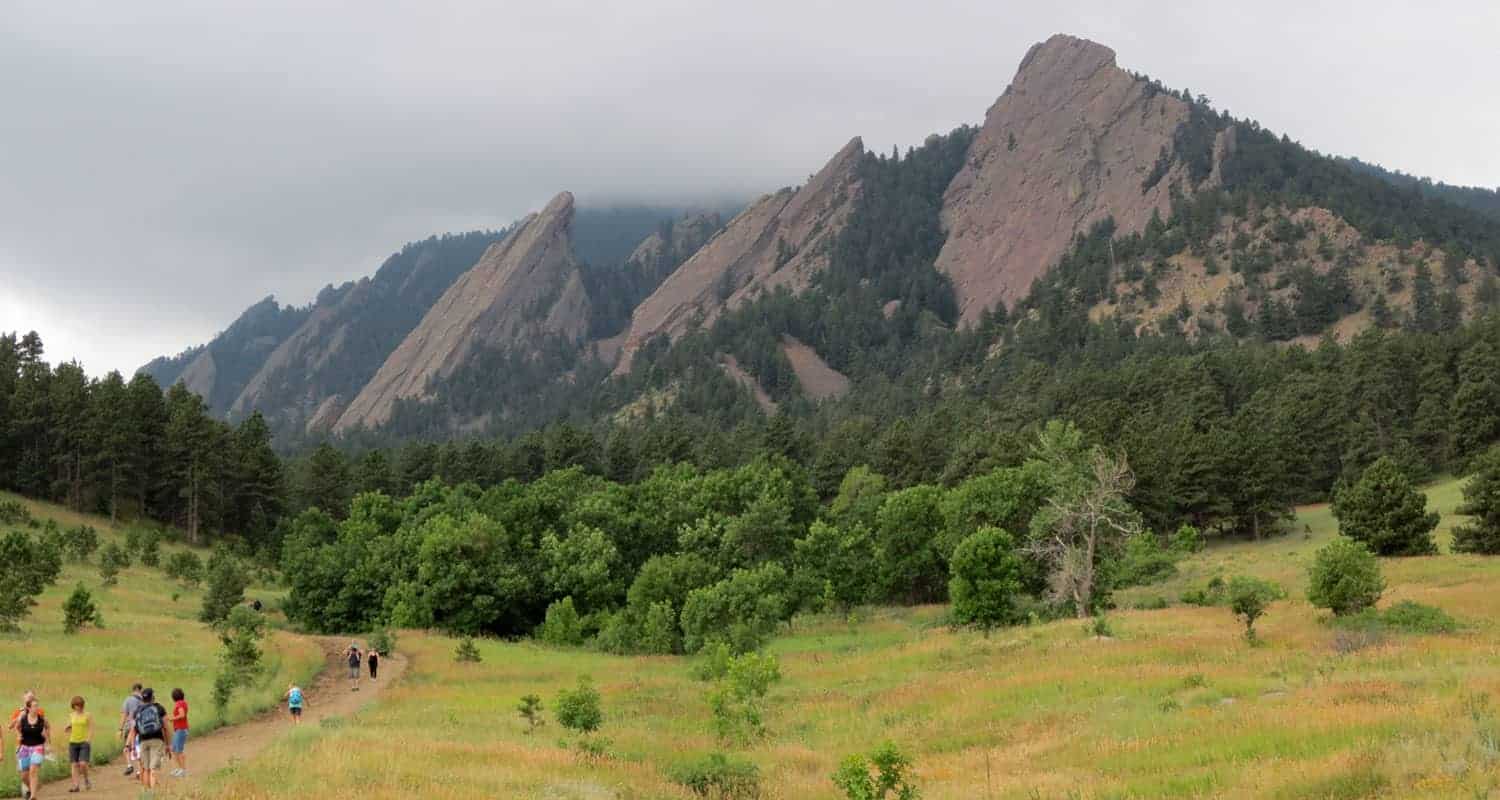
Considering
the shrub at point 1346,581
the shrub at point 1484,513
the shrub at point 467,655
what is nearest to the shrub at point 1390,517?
the shrub at point 1484,513

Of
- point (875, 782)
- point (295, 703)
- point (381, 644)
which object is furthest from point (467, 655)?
point (875, 782)

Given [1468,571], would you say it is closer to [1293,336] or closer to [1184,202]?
[1293,336]

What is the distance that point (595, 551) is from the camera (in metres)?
60.1

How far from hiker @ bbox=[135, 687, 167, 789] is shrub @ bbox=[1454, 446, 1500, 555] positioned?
56.8m

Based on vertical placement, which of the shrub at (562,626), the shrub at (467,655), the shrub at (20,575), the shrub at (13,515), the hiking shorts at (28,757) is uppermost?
the shrub at (13,515)

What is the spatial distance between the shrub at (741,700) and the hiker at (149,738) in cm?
1276

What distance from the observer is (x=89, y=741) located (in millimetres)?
17203

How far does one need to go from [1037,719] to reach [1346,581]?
578 inches

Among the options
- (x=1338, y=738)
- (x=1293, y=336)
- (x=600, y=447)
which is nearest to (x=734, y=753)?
(x=1338, y=738)

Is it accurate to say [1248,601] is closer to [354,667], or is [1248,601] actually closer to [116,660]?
[354,667]

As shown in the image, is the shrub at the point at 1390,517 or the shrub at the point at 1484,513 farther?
the shrub at the point at 1390,517

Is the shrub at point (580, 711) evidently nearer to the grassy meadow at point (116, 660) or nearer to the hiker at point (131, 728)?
the hiker at point (131, 728)

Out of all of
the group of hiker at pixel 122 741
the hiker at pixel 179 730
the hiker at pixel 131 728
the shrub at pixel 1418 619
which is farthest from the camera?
the shrub at pixel 1418 619

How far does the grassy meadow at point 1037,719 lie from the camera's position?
14.7 meters
